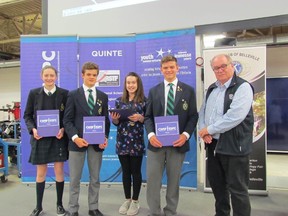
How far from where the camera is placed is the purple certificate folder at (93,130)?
2488mm

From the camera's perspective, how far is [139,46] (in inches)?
144

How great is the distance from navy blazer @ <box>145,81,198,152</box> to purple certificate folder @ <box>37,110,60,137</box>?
2.80ft

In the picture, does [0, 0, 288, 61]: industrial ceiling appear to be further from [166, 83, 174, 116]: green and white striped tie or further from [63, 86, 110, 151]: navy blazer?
[63, 86, 110, 151]: navy blazer

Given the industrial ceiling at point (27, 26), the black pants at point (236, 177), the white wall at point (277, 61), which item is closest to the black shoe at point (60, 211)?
the black pants at point (236, 177)

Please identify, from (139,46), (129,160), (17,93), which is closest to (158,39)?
(139,46)

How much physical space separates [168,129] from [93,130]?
2.22 feet

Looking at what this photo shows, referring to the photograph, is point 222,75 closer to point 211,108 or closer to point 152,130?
point 211,108

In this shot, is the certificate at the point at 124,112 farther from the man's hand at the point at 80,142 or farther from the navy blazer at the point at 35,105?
the navy blazer at the point at 35,105

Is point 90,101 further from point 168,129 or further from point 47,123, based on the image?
point 168,129

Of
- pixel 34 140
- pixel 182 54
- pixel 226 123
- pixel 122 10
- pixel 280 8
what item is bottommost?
pixel 34 140

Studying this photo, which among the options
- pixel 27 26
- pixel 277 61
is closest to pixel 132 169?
pixel 277 61

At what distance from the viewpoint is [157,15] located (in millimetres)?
3834

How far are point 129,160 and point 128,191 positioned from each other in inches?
13.7

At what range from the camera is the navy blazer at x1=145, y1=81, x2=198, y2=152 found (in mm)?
2459
